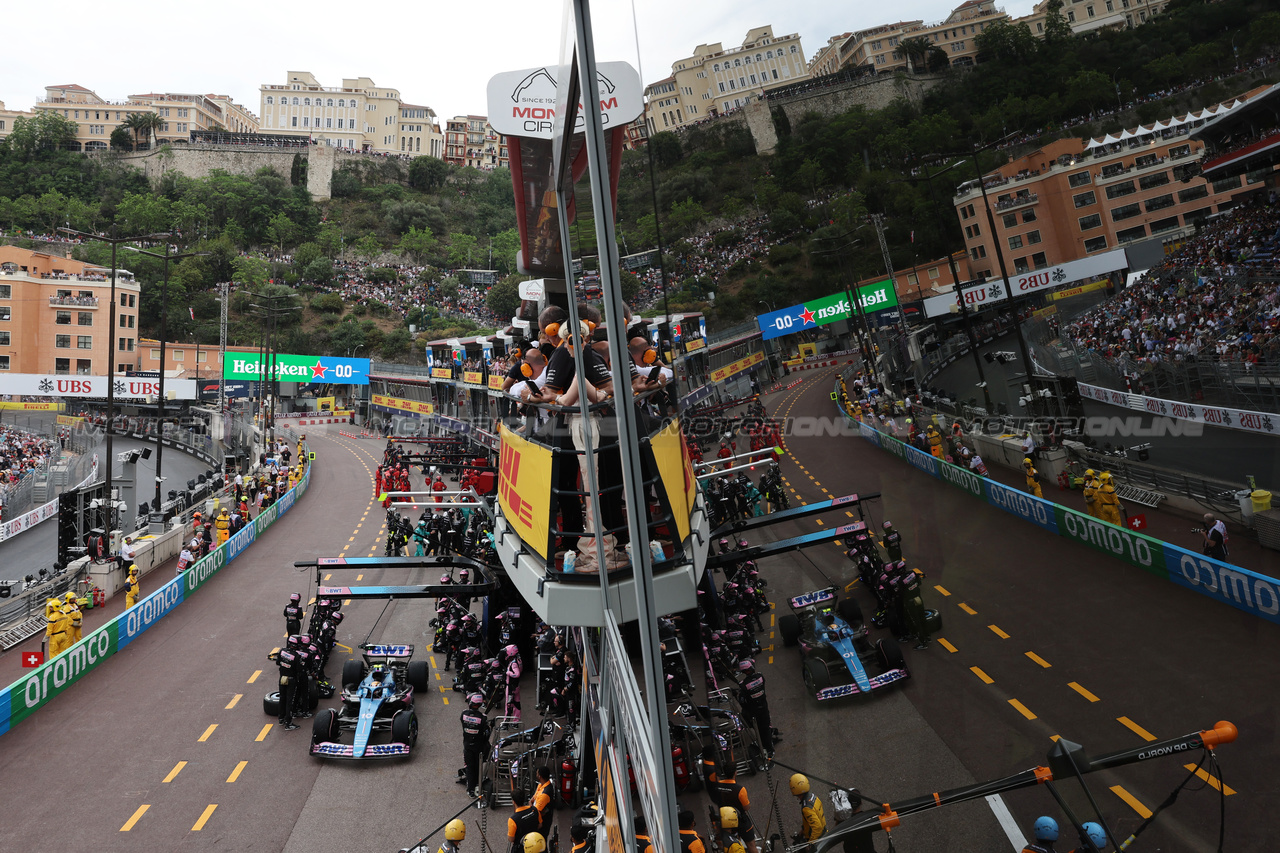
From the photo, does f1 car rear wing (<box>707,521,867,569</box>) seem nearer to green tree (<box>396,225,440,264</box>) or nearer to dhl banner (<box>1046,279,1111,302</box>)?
dhl banner (<box>1046,279,1111,302</box>)

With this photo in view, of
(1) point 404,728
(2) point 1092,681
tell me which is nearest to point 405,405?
(1) point 404,728

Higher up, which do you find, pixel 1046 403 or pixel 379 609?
pixel 1046 403

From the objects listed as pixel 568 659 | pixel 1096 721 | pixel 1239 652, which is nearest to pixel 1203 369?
pixel 1239 652

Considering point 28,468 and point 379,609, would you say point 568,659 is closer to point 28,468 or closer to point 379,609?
point 379,609

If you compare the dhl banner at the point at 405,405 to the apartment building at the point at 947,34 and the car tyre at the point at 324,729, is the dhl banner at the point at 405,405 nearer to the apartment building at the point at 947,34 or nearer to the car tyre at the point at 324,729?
the apartment building at the point at 947,34

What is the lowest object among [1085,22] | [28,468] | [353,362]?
[28,468]

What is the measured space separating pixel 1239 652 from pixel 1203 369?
10337 millimetres

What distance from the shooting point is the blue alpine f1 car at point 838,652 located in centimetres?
862

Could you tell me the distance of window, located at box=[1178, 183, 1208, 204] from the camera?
28578 millimetres

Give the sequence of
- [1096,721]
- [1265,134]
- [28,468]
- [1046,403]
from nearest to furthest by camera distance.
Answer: [1096,721], [1265,134], [1046,403], [28,468]

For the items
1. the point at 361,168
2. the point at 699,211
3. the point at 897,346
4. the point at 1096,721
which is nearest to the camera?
the point at 699,211

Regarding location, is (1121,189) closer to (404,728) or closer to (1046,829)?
(1046,829)

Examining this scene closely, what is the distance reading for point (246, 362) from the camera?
53.0 metres

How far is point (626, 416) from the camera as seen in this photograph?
207 centimetres
